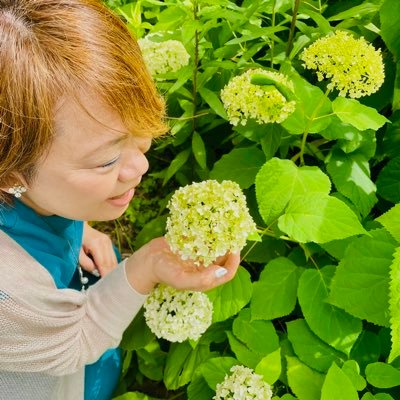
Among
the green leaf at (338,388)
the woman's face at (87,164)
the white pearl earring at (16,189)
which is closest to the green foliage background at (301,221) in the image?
the green leaf at (338,388)

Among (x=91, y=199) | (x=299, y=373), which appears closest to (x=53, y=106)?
(x=91, y=199)

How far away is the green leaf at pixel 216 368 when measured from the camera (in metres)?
1.46

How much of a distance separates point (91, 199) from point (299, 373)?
2.47 feet

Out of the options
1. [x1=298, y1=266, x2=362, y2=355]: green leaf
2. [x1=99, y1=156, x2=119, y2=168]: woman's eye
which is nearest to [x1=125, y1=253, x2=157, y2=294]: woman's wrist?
[x1=99, y1=156, x2=119, y2=168]: woman's eye

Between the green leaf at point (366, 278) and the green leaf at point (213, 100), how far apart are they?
539 millimetres

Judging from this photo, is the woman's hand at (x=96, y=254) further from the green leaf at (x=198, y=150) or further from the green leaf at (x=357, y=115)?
the green leaf at (x=357, y=115)

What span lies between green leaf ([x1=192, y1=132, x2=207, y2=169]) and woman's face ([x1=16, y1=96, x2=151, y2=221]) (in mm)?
569

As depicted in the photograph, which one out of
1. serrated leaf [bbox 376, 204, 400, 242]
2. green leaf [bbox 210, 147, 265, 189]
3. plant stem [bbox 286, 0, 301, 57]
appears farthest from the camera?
green leaf [bbox 210, 147, 265, 189]

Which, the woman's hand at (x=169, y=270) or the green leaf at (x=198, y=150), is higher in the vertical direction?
the woman's hand at (x=169, y=270)

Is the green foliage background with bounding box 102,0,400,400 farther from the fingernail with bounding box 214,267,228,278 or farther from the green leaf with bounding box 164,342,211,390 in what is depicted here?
the fingernail with bounding box 214,267,228,278

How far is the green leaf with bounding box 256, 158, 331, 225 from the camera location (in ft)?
4.58

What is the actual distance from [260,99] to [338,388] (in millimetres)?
715

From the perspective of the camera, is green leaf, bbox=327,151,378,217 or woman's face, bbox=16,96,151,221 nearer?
woman's face, bbox=16,96,151,221

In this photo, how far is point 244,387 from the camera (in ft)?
4.23
